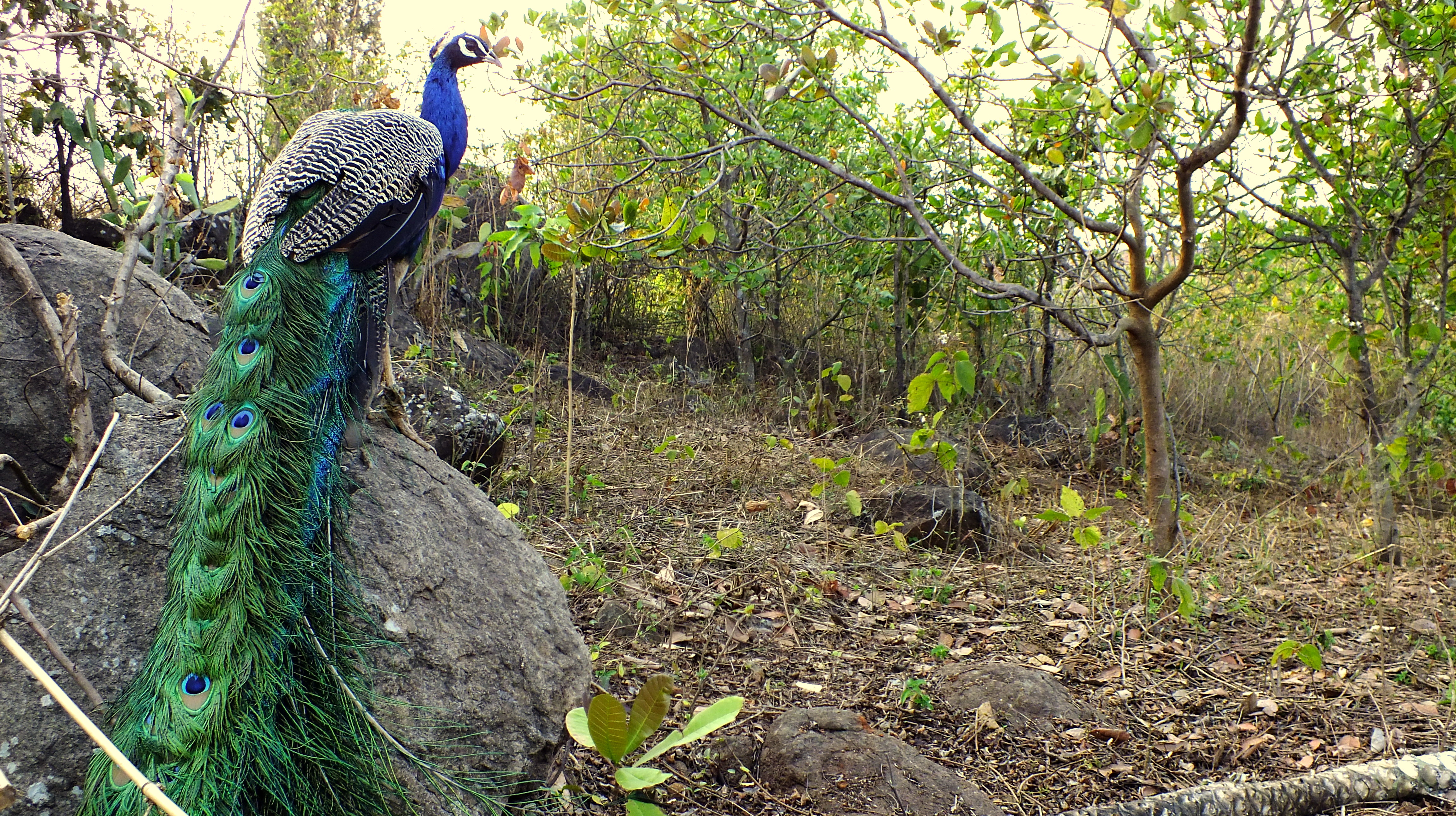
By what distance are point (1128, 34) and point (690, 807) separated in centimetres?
326

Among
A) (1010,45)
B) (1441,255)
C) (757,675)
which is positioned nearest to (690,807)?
(757,675)

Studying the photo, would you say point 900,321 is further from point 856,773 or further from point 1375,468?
point 856,773

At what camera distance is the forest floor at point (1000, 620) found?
9.18 feet

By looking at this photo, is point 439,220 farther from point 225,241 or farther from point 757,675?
point 757,675

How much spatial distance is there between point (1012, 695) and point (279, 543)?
238cm

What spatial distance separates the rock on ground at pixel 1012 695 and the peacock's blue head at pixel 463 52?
3477 millimetres

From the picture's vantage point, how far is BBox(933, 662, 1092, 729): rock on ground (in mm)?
2988

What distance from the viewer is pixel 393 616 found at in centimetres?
219

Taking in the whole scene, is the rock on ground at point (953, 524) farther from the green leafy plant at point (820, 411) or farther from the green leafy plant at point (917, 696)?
the green leafy plant at point (820, 411)

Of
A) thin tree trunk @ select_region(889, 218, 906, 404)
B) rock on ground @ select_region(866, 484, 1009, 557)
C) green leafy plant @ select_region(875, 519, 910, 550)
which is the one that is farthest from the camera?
thin tree trunk @ select_region(889, 218, 906, 404)

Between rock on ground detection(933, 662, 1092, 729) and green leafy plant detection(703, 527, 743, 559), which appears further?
green leafy plant detection(703, 527, 743, 559)

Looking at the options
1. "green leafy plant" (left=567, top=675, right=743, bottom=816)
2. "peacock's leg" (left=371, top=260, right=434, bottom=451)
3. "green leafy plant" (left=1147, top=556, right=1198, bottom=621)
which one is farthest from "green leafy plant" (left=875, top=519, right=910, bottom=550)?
"green leafy plant" (left=567, top=675, right=743, bottom=816)

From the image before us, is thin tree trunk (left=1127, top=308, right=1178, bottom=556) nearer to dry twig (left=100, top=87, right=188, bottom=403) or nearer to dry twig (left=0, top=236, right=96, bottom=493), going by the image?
dry twig (left=100, top=87, right=188, bottom=403)

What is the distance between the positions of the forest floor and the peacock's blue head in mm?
2149
